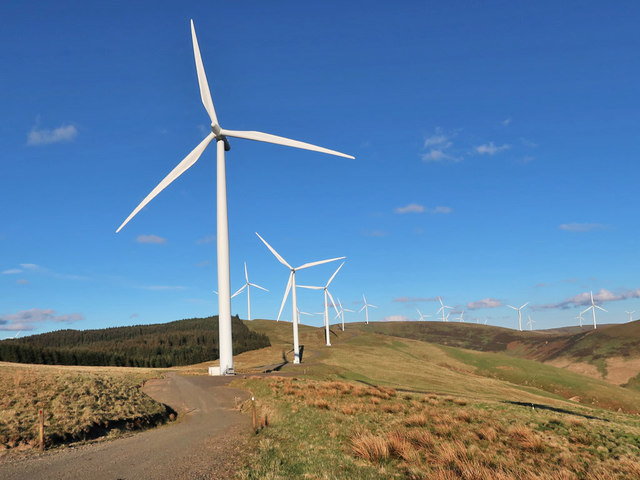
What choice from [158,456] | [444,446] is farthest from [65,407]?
[444,446]

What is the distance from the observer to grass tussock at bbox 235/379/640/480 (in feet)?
48.4

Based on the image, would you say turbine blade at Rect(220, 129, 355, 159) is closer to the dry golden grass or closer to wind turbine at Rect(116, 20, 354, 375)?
wind turbine at Rect(116, 20, 354, 375)

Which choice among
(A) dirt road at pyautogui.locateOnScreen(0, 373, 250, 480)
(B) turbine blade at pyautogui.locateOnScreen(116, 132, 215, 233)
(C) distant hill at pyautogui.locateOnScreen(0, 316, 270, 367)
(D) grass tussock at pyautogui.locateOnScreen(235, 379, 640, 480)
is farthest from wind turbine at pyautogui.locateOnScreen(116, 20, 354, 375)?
(C) distant hill at pyautogui.locateOnScreen(0, 316, 270, 367)

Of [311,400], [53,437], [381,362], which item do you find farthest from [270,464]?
[381,362]

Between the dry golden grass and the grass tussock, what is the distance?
10441mm

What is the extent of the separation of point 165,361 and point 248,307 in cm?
3779

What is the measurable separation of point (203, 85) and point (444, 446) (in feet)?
178

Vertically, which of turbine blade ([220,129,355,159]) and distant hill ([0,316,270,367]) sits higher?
turbine blade ([220,129,355,159])

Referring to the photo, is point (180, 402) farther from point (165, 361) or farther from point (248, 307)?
point (248, 307)

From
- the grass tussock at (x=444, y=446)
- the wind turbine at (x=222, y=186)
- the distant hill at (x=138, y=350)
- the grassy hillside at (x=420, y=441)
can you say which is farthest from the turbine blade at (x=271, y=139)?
the distant hill at (x=138, y=350)

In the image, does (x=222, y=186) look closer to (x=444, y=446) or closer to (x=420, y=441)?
(x=420, y=441)

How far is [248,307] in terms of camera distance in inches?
6462

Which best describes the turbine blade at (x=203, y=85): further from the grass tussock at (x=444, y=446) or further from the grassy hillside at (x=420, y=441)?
the grass tussock at (x=444, y=446)

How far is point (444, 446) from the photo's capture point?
16.9 m
